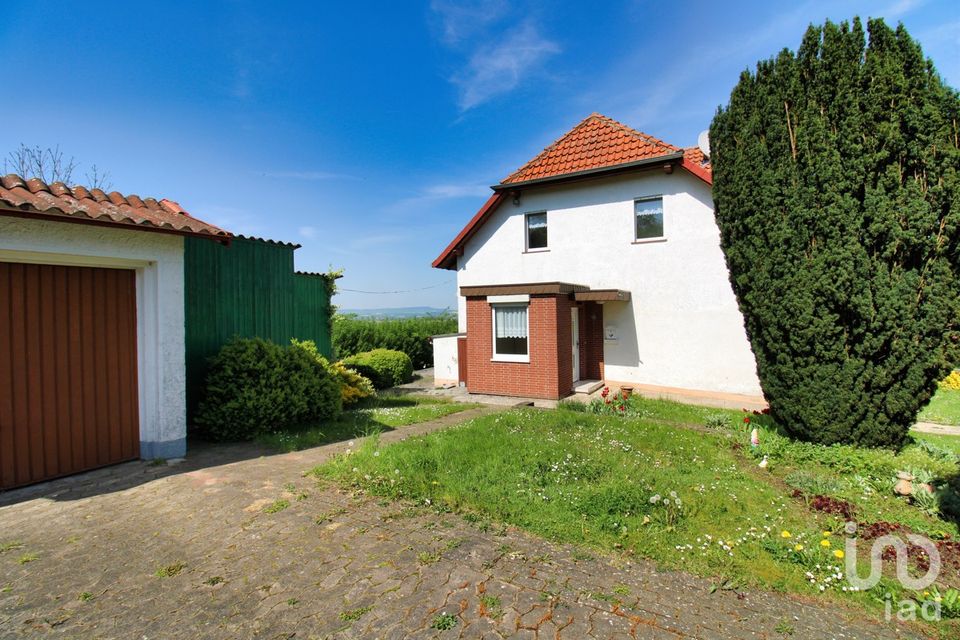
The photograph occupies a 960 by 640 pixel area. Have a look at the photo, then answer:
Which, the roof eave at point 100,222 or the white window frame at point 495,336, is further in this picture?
the white window frame at point 495,336

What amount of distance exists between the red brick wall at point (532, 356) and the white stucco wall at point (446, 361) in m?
2.20

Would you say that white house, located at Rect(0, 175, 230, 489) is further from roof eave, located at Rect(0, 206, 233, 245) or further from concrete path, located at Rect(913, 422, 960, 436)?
concrete path, located at Rect(913, 422, 960, 436)

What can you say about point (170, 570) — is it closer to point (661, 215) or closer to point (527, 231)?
point (661, 215)

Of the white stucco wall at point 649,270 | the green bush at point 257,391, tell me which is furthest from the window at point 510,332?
the green bush at point 257,391

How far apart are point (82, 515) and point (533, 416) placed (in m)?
6.50

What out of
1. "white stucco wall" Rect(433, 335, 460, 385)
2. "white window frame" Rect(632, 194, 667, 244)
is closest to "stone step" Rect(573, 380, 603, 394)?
"white stucco wall" Rect(433, 335, 460, 385)

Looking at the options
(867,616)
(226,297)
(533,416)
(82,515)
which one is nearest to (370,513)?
(82,515)

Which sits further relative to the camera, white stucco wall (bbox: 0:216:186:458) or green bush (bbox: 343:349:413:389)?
green bush (bbox: 343:349:413:389)

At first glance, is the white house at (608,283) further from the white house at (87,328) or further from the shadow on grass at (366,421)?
the white house at (87,328)

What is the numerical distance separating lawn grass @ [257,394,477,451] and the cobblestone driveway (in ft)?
8.10

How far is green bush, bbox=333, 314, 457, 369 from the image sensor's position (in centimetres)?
1925

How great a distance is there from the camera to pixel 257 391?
295 inches

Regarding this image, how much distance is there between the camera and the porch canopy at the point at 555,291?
38.6 ft

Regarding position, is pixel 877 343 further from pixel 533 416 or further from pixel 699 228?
pixel 699 228
